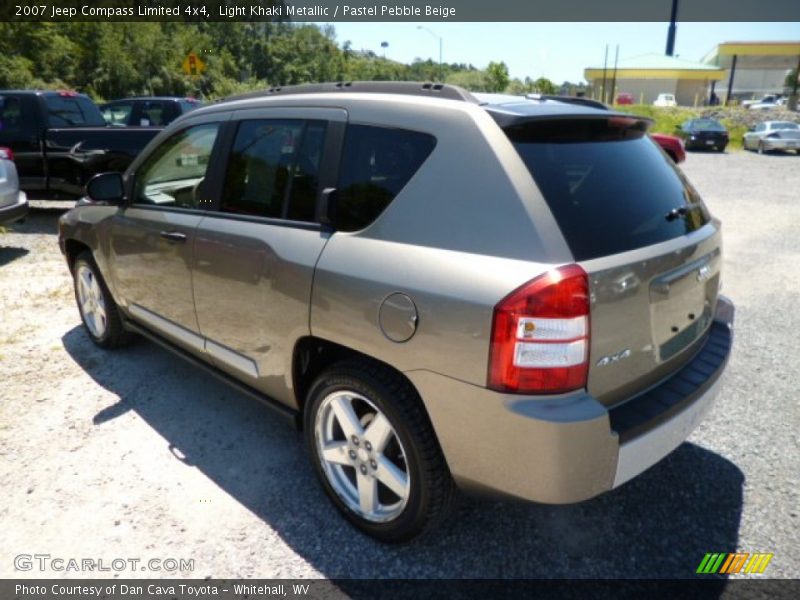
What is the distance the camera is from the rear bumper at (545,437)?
6.19 feet

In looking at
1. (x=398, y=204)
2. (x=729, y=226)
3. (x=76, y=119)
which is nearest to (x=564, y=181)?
(x=398, y=204)

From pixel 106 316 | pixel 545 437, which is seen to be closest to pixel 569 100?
pixel 545 437

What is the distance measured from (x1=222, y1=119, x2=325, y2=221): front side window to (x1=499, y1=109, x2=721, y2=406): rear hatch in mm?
976

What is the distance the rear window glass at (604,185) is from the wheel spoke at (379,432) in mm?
1011

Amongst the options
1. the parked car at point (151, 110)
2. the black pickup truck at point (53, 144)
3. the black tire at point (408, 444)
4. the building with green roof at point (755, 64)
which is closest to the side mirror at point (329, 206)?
the black tire at point (408, 444)

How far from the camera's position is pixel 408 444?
221 cm

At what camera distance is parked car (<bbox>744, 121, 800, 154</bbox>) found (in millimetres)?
24281

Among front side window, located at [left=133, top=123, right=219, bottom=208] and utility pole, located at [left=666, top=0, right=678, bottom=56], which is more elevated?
utility pole, located at [left=666, top=0, right=678, bottom=56]

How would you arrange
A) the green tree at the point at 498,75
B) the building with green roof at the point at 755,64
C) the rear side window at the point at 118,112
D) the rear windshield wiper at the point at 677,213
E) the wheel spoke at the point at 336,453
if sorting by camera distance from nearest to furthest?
the rear windshield wiper at the point at 677,213, the wheel spoke at the point at 336,453, the rear side window at the point at 118,112, the green tree at the point at 498,75, the building with green roof at the point at 755,64

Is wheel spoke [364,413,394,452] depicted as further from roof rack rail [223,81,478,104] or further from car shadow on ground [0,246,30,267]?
car shadow on ground [0,246,30,267]

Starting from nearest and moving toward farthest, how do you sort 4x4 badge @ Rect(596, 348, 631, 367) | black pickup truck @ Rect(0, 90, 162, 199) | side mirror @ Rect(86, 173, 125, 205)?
4x4 badge @ Rect(596, 348, 631, 367)
side mirror @ Rect(86, 173, 125, 205)
black pickup truck @ Rect(0, 90, 162, 199)

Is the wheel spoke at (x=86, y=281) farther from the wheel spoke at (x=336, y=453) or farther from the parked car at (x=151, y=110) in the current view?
the parked car at (x=151, y=110)

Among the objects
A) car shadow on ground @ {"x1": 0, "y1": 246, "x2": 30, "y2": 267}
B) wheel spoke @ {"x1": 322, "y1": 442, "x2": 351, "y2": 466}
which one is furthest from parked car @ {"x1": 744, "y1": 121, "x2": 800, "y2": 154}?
wheel spoke @ {"x1": 322, "y1": 442, "x2": 351, "y2": 466}

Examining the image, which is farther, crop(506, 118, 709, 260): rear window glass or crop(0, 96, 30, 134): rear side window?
crop(0, 96, 30, 134): rear side window
